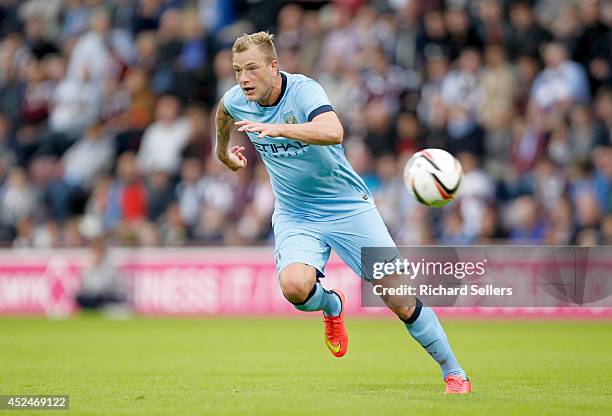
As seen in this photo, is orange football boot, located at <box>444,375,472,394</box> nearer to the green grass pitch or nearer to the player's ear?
the green grass pitch

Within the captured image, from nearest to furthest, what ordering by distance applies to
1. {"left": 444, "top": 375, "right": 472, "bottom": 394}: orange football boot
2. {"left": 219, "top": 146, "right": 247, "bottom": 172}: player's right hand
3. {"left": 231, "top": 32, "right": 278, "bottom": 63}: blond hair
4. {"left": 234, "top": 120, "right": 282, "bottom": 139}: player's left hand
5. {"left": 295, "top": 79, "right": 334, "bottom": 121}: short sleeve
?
{"left": 234, "top": 120, "right": 282, "bottom": 139}: player's left hand < {"left": 295, "top": 79, "right": 334, "bottom": 121}: short sleeve < {"left": 444, "top": 375, "right": 472, "bottom": 394}: orange football boot < {"left": 231, "top": 32, "right": 278, "bottom": 63}: blond hair < {"left": 219, "top": 146, "right": 247, "bottom": 172}: player's right hand

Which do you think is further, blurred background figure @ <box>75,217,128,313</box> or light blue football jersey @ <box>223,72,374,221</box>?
blurred background figure @ <box>75,217,128,313</box>

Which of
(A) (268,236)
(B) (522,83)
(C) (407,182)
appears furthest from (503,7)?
(C) (407,182)

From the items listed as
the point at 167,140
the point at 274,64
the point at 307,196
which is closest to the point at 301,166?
the point at 307,196

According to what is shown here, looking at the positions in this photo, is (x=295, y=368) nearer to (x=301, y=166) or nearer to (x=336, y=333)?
(x=336, y=333)

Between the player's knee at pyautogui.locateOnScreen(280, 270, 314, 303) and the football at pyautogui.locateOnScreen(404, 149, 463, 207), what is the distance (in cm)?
112

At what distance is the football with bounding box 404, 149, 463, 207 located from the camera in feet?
28.9

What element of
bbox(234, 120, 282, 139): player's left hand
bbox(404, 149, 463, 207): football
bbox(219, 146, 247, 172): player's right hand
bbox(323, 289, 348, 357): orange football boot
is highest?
bbox(234, 120, 282, 139): player's left hand

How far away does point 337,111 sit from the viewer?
19.6m

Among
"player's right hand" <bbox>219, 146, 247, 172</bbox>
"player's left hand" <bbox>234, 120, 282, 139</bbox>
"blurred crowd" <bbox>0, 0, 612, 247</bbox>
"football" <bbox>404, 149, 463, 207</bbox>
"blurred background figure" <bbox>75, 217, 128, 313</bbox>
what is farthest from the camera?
"blurred background figure" <bbox>75, 217, 128, 313</bbox>

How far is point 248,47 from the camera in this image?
8.69m

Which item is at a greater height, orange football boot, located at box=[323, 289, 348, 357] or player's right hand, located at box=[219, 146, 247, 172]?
player's right hand, located at box=[219, 146, 247, 172]

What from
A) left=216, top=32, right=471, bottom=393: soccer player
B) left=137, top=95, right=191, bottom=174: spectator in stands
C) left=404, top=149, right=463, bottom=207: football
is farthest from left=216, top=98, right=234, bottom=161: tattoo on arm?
left=137, top=95, right=191, bottom=174: spectator in stands

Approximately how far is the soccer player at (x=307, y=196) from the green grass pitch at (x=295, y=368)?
584 millimetres
